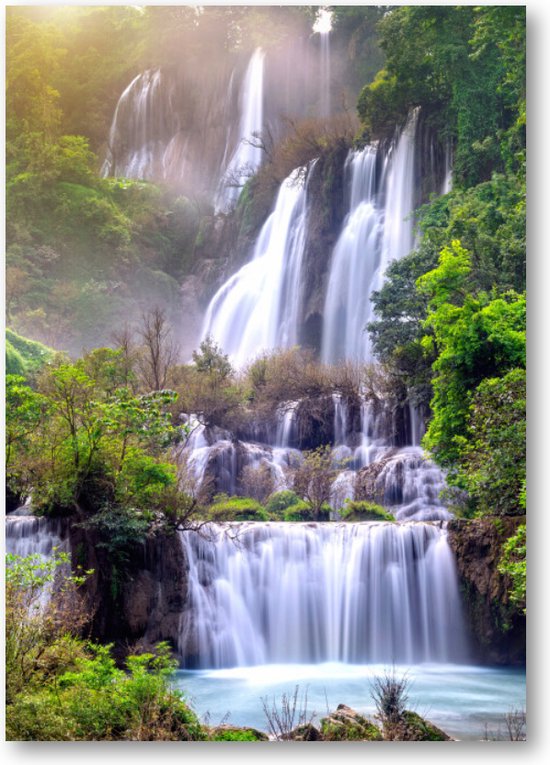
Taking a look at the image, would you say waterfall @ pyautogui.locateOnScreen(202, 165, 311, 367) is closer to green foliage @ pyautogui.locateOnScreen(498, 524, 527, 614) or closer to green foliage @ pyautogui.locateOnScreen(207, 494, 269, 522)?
green foliage @ pyautogui.locateOnScreen(207, 494, 269, 522)

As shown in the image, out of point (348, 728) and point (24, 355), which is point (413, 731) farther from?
point (24, 355)

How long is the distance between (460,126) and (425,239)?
255 centimetres

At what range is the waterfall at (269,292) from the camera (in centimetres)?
1858

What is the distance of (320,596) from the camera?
1198 cm

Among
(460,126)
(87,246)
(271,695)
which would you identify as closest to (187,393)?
(87,246)

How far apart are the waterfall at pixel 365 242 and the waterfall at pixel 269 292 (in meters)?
0.94

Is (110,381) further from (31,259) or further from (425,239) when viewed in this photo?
(425,239)

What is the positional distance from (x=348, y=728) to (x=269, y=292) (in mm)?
13679

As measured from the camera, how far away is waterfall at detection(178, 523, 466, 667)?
1117 centimetres

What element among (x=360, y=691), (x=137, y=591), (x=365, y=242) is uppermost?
(x=365, y=242)

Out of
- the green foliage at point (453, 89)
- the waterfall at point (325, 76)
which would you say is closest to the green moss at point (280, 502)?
the green foliage at point (453, 89)

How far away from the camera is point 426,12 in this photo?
12.9m

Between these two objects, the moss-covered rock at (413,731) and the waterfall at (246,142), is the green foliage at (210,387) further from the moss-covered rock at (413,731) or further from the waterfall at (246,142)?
the moss-covered rock at (413,731)

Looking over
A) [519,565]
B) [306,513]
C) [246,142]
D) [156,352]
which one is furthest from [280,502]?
[246,142]
